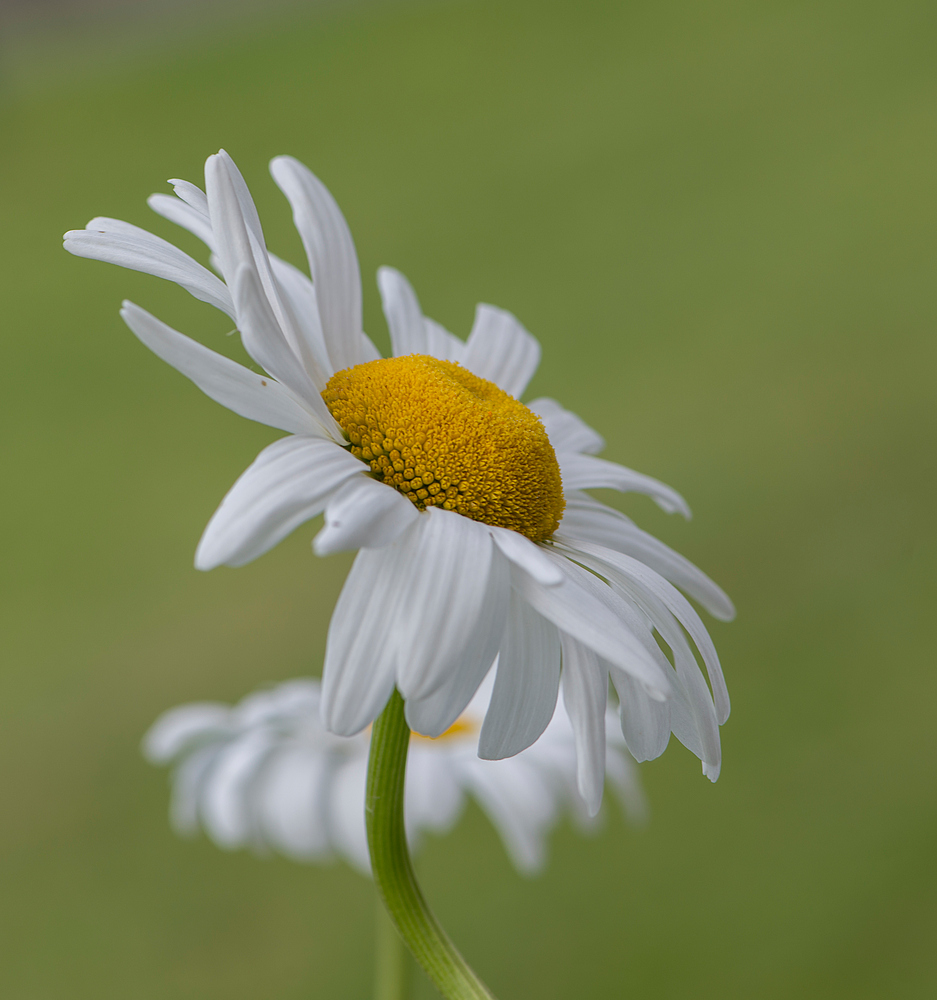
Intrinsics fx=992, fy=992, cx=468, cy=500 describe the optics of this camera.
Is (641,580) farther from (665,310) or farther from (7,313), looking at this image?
(7,313)

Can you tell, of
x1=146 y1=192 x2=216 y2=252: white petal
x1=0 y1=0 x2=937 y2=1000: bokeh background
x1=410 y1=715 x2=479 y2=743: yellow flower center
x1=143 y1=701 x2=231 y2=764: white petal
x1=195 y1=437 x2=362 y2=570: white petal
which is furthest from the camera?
x1=0 y1=0 x2=937 y2=1000: bokeh background

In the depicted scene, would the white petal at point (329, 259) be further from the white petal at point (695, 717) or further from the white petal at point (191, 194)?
the white petal at point (695, 717)

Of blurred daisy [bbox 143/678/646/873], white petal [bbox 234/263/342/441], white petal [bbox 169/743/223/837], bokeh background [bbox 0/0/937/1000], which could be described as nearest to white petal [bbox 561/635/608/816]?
white petal [bbox 234/263/342/441]

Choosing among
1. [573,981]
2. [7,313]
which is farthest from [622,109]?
[573,981]

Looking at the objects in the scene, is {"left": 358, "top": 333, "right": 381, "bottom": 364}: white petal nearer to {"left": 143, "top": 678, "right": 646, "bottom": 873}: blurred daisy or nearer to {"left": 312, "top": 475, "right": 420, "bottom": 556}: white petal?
{"left": 312, "top": 475, "right": 420, "bottom": 556}: white petal

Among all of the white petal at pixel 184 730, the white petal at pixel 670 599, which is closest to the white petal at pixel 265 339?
the white petal at pixel 670 599

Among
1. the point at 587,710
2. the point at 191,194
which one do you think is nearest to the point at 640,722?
the point at 587,710

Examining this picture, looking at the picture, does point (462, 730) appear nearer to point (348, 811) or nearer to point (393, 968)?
point (348, 811)
